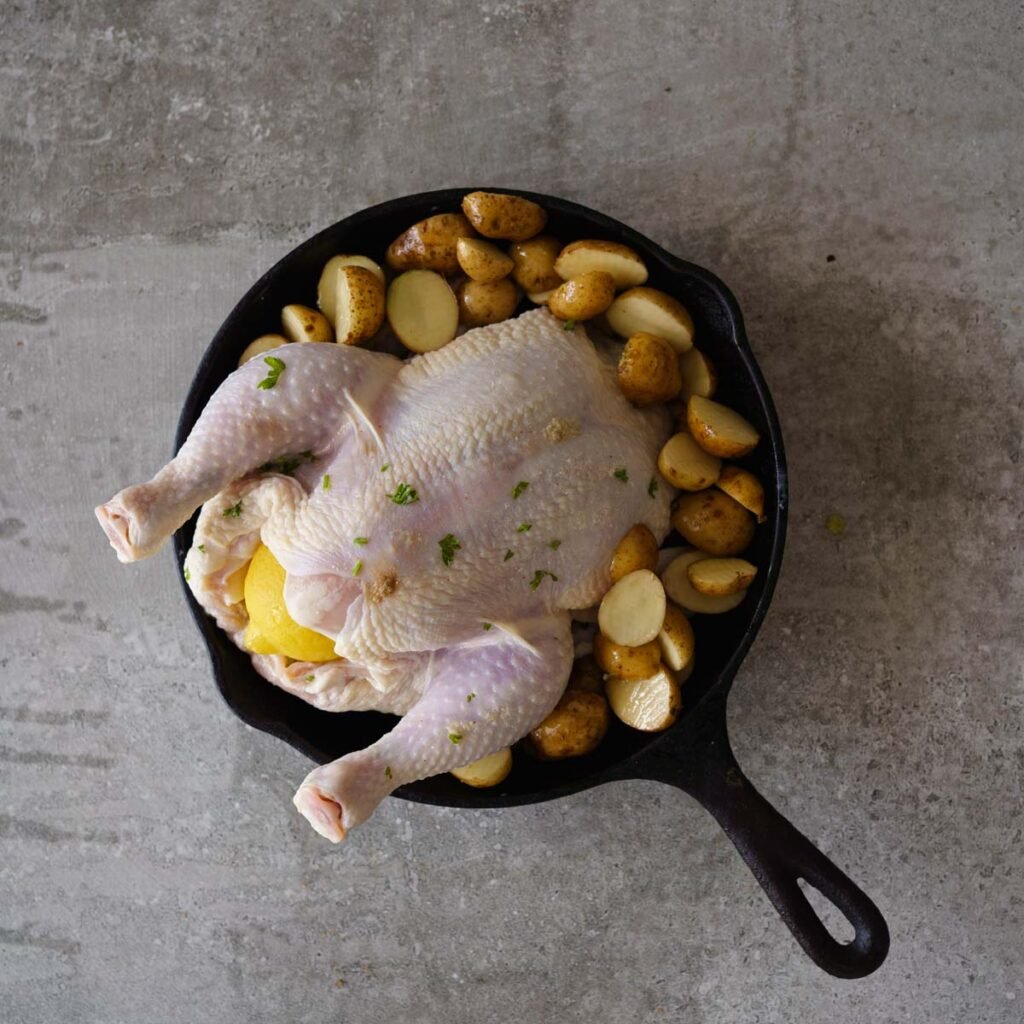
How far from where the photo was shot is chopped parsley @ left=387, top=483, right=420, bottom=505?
48.0 inches

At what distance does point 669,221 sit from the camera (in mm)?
1526

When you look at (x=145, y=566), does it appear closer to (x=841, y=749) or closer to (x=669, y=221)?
(x=669, y=221)

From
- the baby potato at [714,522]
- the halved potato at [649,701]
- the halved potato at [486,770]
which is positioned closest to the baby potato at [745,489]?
the baby potato at [714,522]

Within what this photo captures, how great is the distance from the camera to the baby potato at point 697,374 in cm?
137

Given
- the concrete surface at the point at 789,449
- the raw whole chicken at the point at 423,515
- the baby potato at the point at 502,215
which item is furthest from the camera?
the concrete surface at the point at 789,449

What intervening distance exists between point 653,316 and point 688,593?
1.18ft

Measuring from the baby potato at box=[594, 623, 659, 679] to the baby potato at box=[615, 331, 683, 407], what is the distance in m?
0.31

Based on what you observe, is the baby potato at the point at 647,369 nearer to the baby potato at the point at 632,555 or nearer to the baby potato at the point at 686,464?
the baby potato at the point at 686,464

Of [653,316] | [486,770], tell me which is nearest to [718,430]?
[653,316]

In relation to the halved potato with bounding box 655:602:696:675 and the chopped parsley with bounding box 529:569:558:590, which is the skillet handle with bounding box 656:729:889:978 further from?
the chopped parsley with bounding box 529:569:558:590

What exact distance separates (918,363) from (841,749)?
570 mm

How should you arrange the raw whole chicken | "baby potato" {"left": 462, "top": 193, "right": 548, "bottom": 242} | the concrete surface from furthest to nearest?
the concrete surface < "baby potato" {"left": 462, "top": 193, "right": 548, "bottom": 242} < the raw whole chicken

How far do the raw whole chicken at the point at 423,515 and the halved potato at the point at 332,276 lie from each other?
0.13 m


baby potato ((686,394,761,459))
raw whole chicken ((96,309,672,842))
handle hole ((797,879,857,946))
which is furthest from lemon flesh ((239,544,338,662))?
handle hole ((797,879,857,946))
